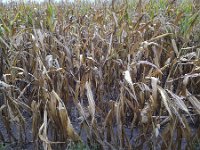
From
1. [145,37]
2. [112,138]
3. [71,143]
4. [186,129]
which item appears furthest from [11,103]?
[145,37]

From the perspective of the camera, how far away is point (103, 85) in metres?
2.38

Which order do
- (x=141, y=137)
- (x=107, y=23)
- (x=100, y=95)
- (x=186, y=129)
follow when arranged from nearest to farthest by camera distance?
1. (x=186, y=129)
2. (x=141, y=137)
3. (x=100, y=95)
4. (x=107, y=23)

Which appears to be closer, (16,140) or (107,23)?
(16,140)

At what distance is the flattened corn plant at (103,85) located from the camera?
6.05 feet

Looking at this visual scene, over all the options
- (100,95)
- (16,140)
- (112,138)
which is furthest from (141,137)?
(16,140)

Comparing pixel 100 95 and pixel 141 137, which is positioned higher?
pixel 100 95

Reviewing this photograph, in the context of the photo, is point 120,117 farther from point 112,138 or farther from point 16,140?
point 16,140

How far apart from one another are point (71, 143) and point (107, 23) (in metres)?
1.55

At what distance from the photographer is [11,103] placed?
2.08 meters

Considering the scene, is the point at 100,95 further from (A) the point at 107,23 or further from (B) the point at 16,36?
(A) the point at 107,23

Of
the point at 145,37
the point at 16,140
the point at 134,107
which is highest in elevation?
the point at 145,37

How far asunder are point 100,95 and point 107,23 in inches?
42.4

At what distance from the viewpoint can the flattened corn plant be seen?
6.05 feet

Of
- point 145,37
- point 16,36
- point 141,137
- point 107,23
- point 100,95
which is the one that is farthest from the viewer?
point 107,23
